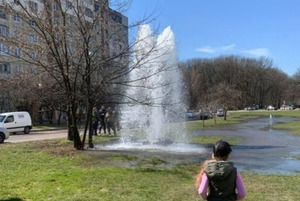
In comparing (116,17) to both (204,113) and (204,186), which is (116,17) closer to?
(204,186)

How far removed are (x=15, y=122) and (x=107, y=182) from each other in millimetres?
27619

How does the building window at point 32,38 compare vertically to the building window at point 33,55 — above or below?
above

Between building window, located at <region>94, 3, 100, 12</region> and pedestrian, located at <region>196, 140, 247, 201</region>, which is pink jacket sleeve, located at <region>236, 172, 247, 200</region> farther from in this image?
building window, located at <region>94, 3, 100, 12</region>

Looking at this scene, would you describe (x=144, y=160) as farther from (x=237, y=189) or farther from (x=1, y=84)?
(x=237, y=189)

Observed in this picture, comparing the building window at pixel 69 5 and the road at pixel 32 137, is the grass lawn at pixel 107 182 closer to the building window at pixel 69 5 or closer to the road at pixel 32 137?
the building window at pixel 69 5

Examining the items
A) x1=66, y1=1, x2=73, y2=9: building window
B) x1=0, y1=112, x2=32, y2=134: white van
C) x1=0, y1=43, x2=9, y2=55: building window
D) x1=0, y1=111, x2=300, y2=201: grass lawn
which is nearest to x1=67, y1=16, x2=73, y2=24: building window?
x1=66, y1=1, x2=73, y2=9: building window

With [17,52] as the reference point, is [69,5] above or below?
above

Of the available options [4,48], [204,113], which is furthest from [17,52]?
[204,113]

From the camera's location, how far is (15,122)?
113ft

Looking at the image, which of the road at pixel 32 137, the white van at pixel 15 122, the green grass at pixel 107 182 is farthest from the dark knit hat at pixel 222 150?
the white van at pixel 15 122

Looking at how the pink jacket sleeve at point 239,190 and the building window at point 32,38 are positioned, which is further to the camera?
the building window at point 32,38

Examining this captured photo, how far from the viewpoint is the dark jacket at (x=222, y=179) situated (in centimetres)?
413

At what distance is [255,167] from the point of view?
37.5 feet

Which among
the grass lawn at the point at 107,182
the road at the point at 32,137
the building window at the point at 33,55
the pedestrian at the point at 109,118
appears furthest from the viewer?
the road at the point at 32,137
